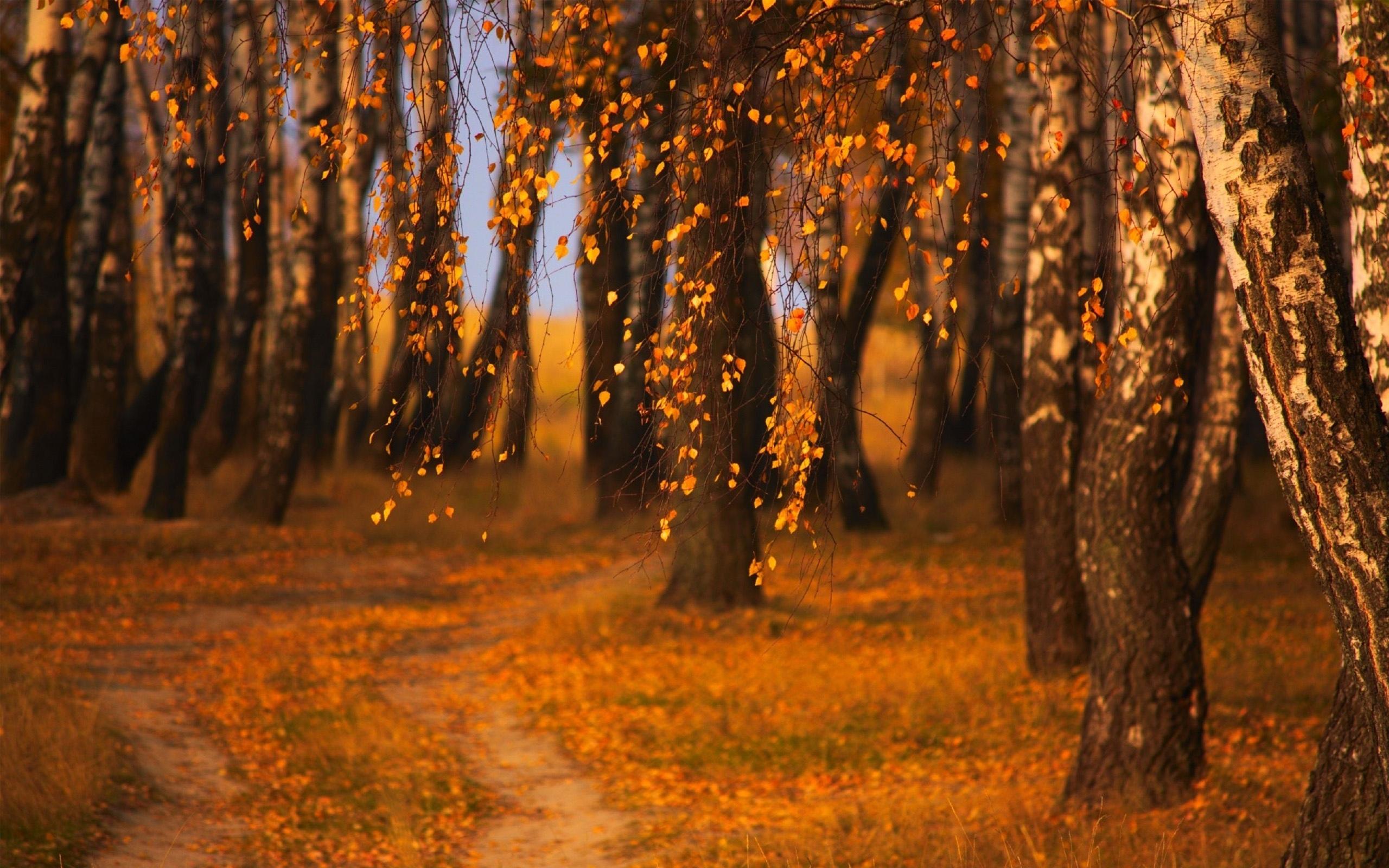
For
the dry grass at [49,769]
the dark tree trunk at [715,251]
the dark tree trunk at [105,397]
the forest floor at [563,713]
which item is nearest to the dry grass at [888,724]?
the forest floor at [563,713]

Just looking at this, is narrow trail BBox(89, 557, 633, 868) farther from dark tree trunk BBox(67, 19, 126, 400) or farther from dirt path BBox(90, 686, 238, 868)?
dark tree trunk BBox(67, 19, 126, 400)

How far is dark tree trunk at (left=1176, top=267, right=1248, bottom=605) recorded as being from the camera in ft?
26.8

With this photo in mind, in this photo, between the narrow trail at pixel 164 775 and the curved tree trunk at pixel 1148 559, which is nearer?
the narrow trail at pixel 164 775

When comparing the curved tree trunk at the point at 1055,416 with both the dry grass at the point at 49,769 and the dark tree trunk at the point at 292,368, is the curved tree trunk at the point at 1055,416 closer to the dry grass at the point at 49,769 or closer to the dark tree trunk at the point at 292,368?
the dry grass at the point at 49,769

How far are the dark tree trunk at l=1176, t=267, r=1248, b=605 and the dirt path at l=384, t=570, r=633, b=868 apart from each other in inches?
172

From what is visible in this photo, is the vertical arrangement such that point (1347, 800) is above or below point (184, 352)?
below

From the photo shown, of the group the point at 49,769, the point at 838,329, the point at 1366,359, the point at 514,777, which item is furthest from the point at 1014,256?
the point at 49,769

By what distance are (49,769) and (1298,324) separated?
18.8ft

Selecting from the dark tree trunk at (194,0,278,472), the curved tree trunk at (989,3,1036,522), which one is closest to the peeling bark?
the curved tree trunk at (989,3,1036,522)

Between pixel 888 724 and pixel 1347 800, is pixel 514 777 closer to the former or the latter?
pixel 888 724

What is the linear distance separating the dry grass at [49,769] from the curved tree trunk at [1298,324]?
512cm

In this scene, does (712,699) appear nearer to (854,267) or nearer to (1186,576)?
(1186,576)

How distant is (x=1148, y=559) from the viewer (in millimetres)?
6172

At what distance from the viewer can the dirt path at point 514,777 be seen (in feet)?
19.2
